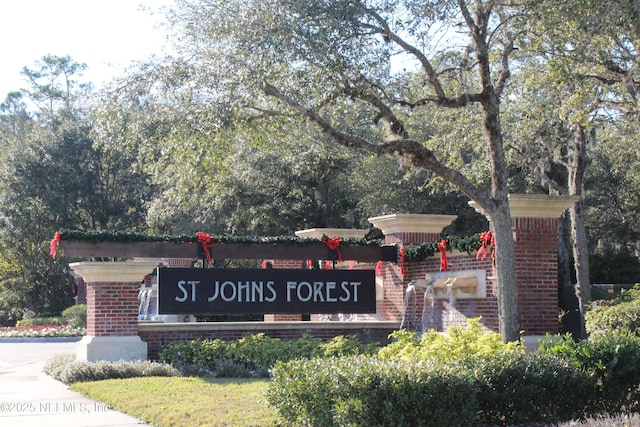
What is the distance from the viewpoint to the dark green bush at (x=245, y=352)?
44.4 feet

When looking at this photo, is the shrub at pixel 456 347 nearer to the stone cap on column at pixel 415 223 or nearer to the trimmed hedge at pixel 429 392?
the trimmed hedge at pixel 429 392

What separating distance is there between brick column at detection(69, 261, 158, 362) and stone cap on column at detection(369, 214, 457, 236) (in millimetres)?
5218

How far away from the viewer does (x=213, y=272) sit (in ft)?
50.1

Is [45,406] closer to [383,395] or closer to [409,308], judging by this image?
[383,395]

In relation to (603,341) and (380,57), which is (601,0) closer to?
(380,57)

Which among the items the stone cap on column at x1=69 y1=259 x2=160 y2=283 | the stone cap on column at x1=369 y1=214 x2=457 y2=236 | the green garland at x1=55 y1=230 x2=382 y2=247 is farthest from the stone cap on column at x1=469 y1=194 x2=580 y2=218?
the stone cap on column at x1=69 y1=259 x2=160 y2=283

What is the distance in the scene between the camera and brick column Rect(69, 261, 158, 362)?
14188mm

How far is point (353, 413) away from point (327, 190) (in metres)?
20.5

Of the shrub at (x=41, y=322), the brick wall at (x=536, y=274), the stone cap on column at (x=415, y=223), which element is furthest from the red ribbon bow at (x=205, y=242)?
the shrub at (x=41, y=322)

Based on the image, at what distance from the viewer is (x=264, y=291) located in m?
15.6

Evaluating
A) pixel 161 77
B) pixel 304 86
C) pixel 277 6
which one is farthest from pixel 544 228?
pixel 161 77

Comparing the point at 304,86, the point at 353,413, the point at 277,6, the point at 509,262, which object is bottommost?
the point at 353,413

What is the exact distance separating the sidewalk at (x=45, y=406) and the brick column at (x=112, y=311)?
1.06m

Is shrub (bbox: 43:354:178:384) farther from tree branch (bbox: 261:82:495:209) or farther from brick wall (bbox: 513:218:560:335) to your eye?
brick wall (bbox: 513:218:560:335)
